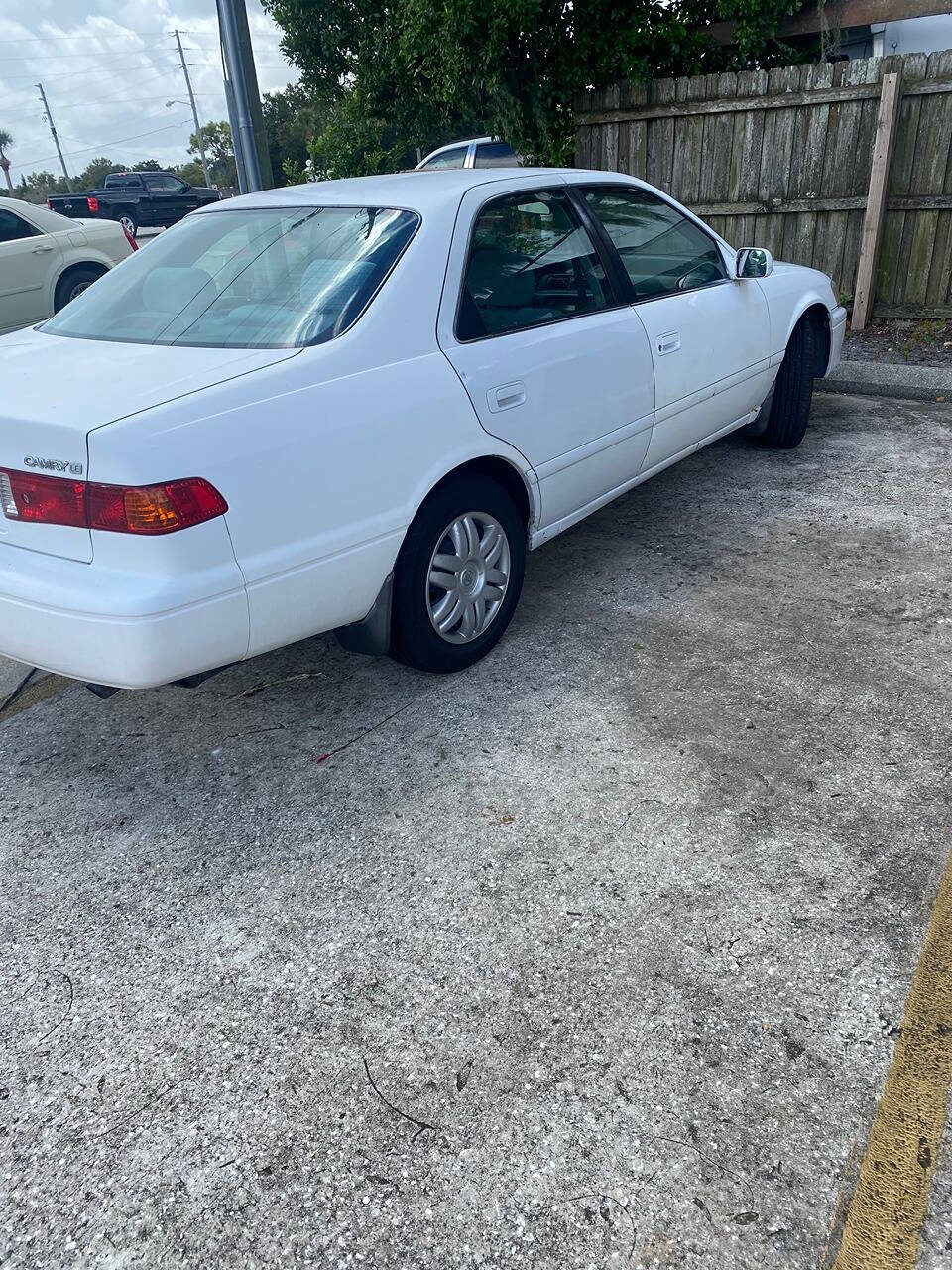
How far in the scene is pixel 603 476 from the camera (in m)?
4.14

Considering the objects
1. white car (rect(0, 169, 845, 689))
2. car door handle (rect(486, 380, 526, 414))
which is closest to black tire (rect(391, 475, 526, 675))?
white car (rect(0, 169, 845, 689))

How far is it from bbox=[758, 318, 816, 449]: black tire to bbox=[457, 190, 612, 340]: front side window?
1873mm

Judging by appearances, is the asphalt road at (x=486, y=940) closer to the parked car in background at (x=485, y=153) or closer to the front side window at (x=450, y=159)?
the parked car in background at (x=485, y=153)

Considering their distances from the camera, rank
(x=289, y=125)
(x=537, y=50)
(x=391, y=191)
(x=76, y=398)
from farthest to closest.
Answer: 1. (x=289, y=125)
2. (x=537, y=50)
3. (x=391, y=191)
4. (x=76, y=398)

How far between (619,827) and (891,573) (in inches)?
84.2

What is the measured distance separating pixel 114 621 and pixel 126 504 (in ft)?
1.01

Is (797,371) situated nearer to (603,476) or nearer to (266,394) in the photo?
(603,476)

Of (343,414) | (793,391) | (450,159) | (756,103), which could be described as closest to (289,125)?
(450,159)

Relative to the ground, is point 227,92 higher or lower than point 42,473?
higher

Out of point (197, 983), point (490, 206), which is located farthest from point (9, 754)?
point (490, 206)

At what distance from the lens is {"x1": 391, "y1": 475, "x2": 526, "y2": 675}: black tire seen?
3.26 metres

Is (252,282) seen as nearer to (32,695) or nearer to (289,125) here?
(32,695)

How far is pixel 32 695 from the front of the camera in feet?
12.4

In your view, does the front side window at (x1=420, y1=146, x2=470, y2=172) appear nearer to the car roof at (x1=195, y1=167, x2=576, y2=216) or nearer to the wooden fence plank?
the wooden fence plank
